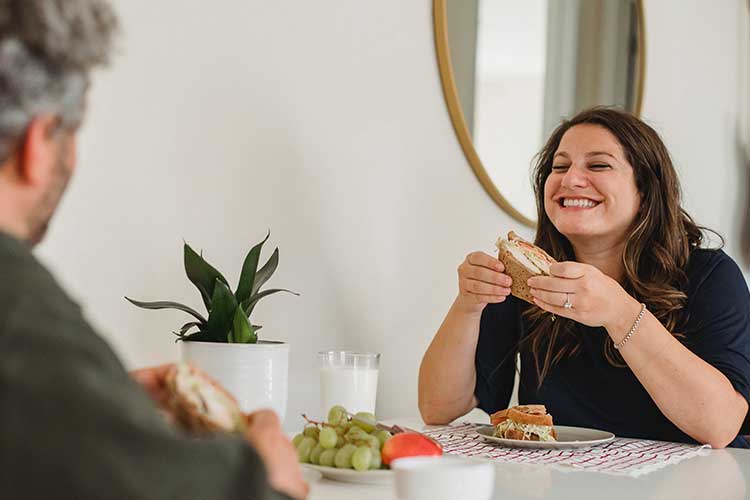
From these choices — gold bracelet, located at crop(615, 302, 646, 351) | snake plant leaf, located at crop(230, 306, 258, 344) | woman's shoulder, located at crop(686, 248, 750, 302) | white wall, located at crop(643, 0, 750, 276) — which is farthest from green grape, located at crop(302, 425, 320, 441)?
white wall, located at crop(643, 0, 750, 276)

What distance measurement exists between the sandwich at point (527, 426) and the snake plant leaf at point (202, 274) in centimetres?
49

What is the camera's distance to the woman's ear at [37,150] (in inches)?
27.9

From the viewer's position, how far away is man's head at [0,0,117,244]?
68cm

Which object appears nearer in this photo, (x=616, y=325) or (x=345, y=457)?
(x=345, y=457)

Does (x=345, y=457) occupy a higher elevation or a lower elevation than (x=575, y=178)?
lower

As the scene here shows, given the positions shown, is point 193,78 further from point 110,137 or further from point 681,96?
point 681,96

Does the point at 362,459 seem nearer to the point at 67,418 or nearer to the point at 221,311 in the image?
the point at 221,311

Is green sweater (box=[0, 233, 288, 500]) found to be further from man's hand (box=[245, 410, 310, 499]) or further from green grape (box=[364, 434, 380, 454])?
green grape (box=[364, 434, 380, 454])

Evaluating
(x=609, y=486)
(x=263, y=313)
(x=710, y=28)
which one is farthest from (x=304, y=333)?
(x=710, y=28)

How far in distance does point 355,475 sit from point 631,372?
33.5 inches

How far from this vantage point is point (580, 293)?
153 cm

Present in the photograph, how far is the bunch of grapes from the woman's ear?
526 millimetres

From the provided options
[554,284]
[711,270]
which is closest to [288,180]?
[554,284]

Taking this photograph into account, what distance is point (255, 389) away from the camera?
4.36 feet
